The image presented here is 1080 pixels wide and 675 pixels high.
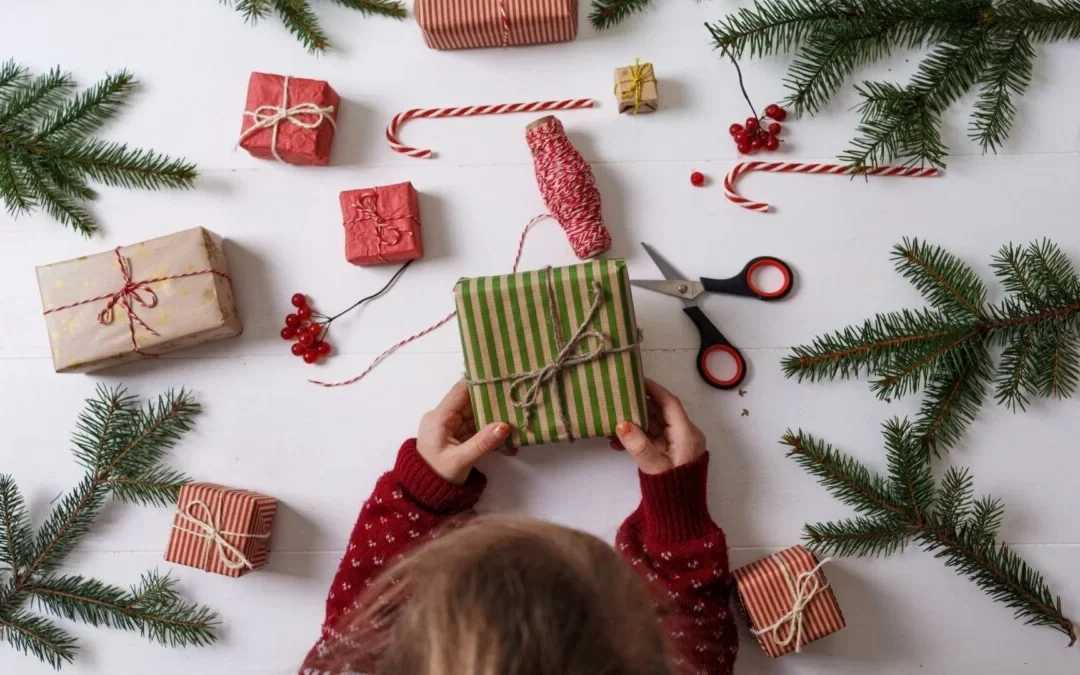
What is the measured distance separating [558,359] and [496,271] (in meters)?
0.23

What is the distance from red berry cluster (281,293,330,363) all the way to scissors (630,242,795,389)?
51 cm

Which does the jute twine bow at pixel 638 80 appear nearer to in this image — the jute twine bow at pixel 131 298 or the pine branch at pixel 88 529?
the jute twine bow at pixel 131 298

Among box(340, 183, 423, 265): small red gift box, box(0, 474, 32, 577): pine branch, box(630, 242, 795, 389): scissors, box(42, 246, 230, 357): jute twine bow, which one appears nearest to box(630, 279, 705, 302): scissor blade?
box(630, 242, 795, 389): scissors

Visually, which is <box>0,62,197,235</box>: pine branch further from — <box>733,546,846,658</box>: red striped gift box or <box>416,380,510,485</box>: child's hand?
<box>733,546,846,658</box>: red striped gift box

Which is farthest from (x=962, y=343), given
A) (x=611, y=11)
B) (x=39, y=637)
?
(x=39, y=637)

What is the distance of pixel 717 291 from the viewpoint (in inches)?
47.3

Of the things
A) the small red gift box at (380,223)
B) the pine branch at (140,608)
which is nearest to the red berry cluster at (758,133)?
the small red gift box at (380,223)

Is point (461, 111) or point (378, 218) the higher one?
point (461, 111)

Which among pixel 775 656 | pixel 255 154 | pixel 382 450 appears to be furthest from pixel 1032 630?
pixel 255 154

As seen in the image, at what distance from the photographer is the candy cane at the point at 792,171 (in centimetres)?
120

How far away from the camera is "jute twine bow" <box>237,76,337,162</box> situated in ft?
3.95

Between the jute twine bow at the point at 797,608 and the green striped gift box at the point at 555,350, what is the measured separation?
0.32 metres

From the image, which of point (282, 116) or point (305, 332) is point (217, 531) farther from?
point (282, 116)

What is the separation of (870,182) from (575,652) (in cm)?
89
